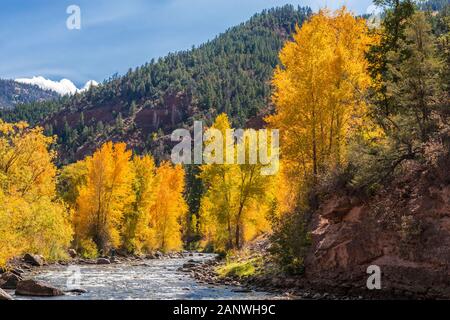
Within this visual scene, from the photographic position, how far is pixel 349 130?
24.9m

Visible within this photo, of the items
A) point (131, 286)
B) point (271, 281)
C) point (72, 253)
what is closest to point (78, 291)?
point (131, 286)

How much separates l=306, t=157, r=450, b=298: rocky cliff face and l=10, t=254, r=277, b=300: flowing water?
11.2ft

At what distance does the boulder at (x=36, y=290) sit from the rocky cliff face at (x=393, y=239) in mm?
11923

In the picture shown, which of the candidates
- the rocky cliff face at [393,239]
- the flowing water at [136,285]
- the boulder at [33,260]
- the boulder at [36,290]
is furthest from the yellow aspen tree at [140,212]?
the rocky cliff face at [393,239]

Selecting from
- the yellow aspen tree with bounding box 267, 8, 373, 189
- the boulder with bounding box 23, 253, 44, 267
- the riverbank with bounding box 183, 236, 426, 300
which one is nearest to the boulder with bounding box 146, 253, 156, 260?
the boulder with bounding box 23, 253, 44, 267

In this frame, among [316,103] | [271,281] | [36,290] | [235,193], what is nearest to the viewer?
[36,290]

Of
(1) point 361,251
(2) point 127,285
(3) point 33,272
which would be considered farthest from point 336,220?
(3) point 33,272

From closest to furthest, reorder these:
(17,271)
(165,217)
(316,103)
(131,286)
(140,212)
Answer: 1. (316,103)
2. (131,286)
3. (17,271)
4. (140,212)
5. (165,217)

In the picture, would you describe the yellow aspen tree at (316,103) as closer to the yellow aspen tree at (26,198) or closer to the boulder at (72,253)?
the yellow aspen tree at (26,198)

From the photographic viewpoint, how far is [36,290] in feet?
73.5

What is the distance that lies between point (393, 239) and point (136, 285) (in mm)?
14799

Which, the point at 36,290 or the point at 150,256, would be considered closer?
the point at 36,290

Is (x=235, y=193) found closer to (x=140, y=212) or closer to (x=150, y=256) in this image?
(x=140, y=212)

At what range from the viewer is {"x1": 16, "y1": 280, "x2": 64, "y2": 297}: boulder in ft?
72.7
